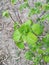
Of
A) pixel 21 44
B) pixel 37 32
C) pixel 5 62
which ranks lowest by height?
pixel 5 62

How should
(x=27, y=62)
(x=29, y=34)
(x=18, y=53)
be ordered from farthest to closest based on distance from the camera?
Result: (x=18, y=53) → (x=27, y=62) → (x=29, y=34)

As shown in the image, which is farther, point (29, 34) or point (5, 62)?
point (5, 62)

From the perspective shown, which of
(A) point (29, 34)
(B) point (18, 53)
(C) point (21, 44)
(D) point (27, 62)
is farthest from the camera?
(B) point (18, 53)

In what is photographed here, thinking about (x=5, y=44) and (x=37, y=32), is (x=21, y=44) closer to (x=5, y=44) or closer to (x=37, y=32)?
(x=37, y=32)

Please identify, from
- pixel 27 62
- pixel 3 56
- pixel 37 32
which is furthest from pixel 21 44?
pixel 3 56

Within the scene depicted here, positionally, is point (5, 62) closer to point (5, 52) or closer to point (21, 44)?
point (5, 52)

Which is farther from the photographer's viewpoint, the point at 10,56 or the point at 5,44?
the point at 5,44

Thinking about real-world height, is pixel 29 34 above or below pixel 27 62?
above

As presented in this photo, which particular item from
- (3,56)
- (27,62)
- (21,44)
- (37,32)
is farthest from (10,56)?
(37,32)

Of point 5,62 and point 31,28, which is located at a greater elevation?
point 31,28
